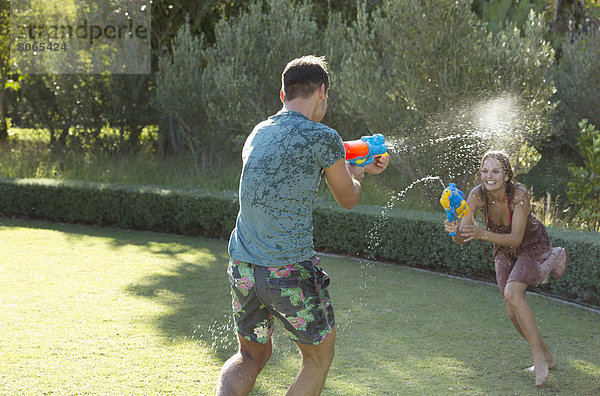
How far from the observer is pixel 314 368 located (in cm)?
296

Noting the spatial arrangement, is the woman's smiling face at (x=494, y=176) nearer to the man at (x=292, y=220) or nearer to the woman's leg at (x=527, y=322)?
the woman's leg at (x=527, y=322)

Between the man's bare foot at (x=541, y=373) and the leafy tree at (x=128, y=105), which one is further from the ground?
the leafy tree at (x=128, y=105)

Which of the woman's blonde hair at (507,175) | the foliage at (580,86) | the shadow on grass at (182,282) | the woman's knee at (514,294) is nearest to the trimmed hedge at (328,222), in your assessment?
the shadow on grass at (182,282)

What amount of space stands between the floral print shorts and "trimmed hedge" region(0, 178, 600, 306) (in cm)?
426

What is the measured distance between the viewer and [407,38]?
9.61 m

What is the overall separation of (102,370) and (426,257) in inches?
181

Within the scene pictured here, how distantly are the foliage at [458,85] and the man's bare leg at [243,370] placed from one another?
6.99 meters

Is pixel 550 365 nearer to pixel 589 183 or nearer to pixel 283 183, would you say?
pixel 283 183

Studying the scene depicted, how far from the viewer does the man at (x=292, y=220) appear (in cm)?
285

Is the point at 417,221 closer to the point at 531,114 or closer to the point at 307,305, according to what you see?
the point at 531,114

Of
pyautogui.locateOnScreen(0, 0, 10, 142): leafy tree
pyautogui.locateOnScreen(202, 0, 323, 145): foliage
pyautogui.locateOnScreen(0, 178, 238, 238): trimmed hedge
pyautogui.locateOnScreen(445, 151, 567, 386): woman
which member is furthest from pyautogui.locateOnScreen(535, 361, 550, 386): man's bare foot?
pyautogui.locateOnScreen(0, 0, 10, 142): leafy tree

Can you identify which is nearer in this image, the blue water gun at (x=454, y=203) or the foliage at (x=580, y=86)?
the blue water gun at (x=454, y=203)

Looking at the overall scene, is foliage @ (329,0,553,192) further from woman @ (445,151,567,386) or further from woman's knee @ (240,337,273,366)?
woman's knee @ (240,337,273,366)

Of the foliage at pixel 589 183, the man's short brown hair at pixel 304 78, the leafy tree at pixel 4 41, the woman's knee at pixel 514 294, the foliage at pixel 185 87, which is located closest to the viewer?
the man's short brown hair at pixel 304 78
